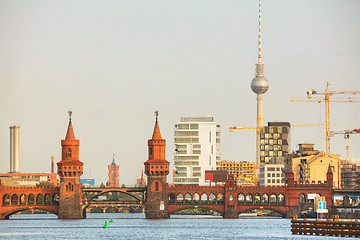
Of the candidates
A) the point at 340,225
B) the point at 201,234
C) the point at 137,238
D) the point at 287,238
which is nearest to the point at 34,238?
the point at 137,238

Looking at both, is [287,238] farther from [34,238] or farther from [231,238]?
[34,238]

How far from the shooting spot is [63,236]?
19500 centimetres

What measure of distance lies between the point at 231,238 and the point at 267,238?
656cm

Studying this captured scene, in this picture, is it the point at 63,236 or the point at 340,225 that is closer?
the point at 340,225

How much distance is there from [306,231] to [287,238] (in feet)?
24.1

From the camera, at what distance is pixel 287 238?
589 ft

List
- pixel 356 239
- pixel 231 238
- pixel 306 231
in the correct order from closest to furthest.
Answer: pixel 356 239, pixel 306 231, pixel 231 238

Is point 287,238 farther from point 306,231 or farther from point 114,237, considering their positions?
point 114,237

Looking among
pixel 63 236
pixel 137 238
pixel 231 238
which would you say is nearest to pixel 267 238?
pixel 231 238

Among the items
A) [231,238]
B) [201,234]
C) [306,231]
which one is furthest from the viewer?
[201,234]

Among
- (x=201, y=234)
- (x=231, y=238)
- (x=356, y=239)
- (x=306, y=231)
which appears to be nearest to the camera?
(x=356, y=239)

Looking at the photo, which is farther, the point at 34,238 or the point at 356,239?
the point at 34,238

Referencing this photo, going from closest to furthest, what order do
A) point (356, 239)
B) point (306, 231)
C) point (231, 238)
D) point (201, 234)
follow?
point (356, 239) < point (306, 231) < point (231, 238) < point (201, 234)

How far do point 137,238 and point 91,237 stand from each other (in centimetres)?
1008
